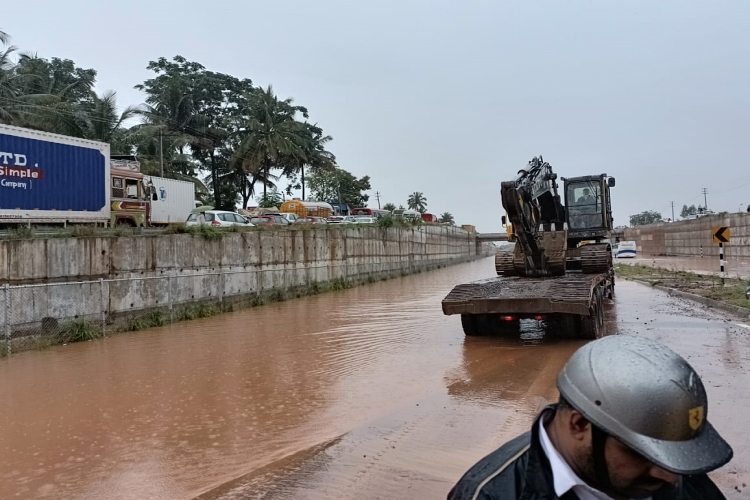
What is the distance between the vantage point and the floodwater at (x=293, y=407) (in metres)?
5.24

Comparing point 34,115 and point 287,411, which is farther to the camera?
point 34,115

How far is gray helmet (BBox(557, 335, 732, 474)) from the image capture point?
4.74ft

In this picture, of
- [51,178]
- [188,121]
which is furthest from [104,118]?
[51,178]

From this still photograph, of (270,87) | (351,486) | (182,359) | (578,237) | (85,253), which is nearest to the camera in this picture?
(351,486)

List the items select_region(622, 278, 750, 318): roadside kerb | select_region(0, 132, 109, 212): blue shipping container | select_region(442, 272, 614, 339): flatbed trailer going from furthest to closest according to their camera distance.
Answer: select_region(0, 132, 109, 212): blue shipping container → select_region(622, 278, 750, 318): roadside kerb → select_region(442, 272, 614, 339): flatbed trailer

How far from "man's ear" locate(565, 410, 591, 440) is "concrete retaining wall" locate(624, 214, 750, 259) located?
42820 mm

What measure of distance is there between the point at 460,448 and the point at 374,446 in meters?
0.86

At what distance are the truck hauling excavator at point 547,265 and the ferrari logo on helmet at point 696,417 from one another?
898 centimetres

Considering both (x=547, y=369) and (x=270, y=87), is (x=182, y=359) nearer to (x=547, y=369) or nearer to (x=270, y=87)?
(x=547, y=369)

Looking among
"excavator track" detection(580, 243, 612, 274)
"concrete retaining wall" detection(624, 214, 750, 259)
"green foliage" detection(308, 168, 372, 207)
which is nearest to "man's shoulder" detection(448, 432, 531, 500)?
"excavator track" detection(580, 243, 612, 274)

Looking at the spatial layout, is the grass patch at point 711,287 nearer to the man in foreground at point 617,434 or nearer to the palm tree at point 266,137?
the man in foreground at point 617,434

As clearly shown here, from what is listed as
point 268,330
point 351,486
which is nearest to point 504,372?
point 351,486

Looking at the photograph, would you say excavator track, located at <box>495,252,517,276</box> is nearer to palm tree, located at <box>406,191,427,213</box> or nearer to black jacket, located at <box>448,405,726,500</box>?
black jacket, located at <box>448,405,726,500</box>

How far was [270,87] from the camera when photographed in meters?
50.8
